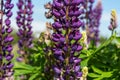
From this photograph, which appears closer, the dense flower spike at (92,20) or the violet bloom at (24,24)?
the violet bloom at (24,24)

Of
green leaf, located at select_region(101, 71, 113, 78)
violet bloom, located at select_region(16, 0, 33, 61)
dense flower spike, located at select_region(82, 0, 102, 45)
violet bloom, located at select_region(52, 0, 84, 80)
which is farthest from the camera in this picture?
dense flower spike, located at select_region(82, 0, 102, 45)

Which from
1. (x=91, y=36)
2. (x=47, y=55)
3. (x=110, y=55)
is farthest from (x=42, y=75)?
(x=91, y=36)

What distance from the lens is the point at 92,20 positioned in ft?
40.3

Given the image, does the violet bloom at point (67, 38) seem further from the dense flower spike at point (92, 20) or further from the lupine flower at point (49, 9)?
the dense flower spike at point (92, 20)

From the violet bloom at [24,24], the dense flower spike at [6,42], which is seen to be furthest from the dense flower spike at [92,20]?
the dense flower spike at [6,42]

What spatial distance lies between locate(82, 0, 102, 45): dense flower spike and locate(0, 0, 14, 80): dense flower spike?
15.4ft

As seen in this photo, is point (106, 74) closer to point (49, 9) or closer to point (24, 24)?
point (49, 9)

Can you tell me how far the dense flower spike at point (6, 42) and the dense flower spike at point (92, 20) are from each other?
4698mm

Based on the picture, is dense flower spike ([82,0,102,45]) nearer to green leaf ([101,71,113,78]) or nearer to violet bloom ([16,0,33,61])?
violet bloom ([16,0,33,61])

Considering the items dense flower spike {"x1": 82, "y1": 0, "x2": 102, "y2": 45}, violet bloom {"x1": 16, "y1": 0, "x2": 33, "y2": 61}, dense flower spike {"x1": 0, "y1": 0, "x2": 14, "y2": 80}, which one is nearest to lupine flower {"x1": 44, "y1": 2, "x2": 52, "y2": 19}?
dense flower spike {"x1": 0, "y1": 0, "x2": 14, "y2": 80}

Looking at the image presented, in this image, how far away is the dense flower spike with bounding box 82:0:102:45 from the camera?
10828 mm

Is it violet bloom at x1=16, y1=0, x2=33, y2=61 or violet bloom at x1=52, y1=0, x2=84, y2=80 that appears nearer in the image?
violet bloom at x1=52, y1=0, x2=84, y2=80

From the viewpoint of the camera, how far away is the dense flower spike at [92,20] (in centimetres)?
1083

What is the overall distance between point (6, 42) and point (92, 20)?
21.9ft
